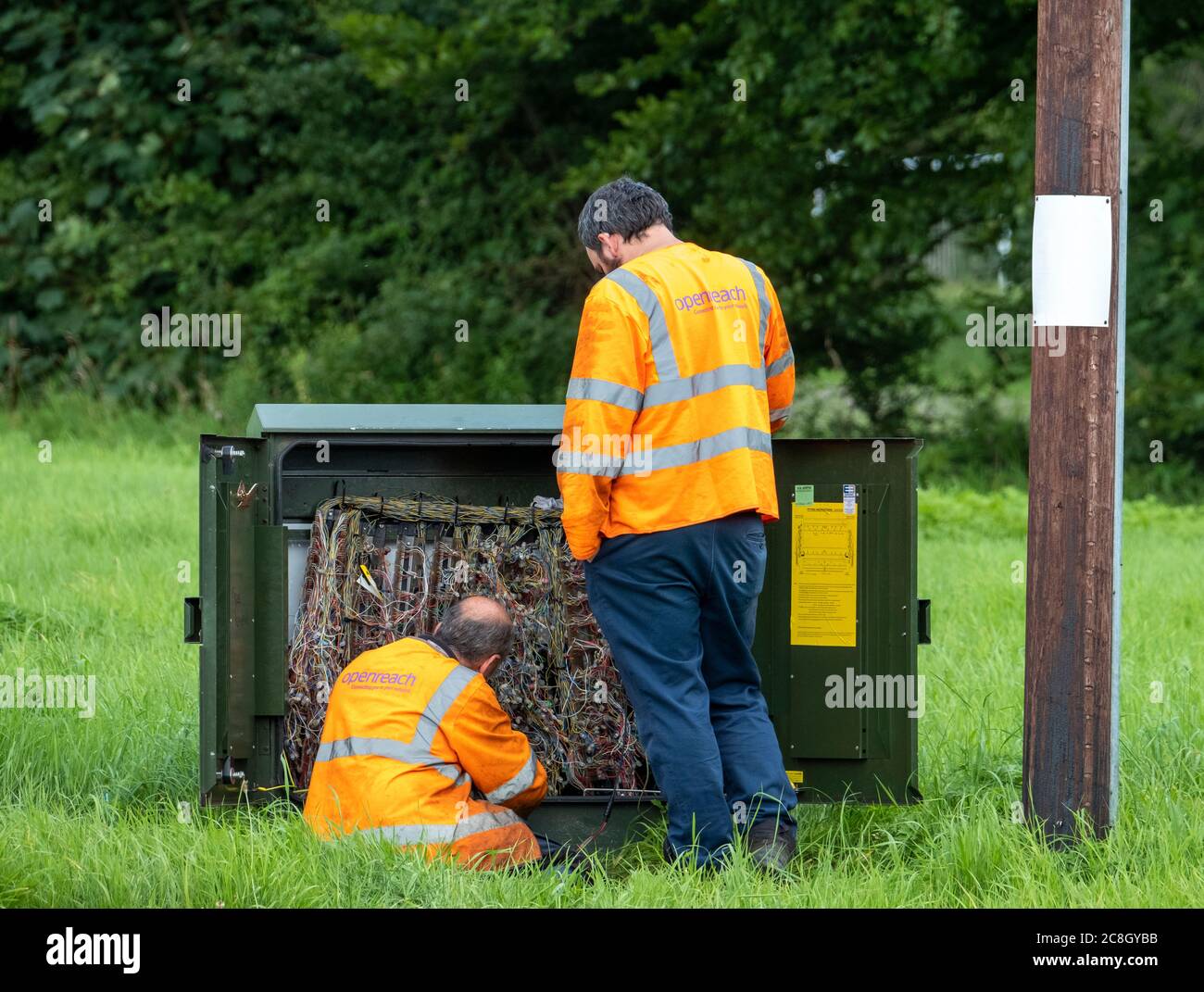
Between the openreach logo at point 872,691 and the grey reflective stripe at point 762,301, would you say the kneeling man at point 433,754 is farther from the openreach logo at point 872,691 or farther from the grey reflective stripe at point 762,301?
the grey reflective stripe at point 762,301

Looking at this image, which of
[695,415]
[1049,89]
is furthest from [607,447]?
[1049,89]

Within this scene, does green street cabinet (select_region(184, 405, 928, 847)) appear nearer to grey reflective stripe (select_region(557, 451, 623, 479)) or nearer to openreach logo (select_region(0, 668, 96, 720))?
grey reflective stripe (select_region(557, 451, 623, 479))

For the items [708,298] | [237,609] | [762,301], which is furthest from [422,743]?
[762,301]

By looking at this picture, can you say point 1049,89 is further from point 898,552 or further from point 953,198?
point 953,198

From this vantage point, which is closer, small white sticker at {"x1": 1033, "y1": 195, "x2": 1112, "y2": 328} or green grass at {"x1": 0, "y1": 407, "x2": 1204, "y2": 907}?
green grass at {"x1": 0, "y1": 407, "x2": 1204, "y2": 907}

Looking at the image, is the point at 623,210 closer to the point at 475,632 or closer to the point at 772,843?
the point at 475,632

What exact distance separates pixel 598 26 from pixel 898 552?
11226mm

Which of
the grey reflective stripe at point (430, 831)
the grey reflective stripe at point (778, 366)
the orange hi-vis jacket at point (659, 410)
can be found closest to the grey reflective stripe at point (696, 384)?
the orange hi-vis jacket at point (659, 410)

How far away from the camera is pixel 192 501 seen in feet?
33.5

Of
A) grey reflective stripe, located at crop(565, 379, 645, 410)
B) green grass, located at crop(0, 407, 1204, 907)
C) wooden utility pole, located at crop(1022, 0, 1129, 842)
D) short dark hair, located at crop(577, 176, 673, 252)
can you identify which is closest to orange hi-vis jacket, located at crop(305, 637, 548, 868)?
green grass, located at crop(0, 407, 1204, 907)

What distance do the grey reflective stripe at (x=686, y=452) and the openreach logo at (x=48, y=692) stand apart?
255 cm

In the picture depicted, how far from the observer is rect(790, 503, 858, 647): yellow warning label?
4727 mm

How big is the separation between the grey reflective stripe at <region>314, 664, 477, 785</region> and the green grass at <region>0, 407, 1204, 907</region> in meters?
0.24

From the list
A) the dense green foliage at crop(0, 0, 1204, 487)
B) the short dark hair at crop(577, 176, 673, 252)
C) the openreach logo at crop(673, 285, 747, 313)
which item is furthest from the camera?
the dense green foliage at crop(0, 0, 1204, 487)
